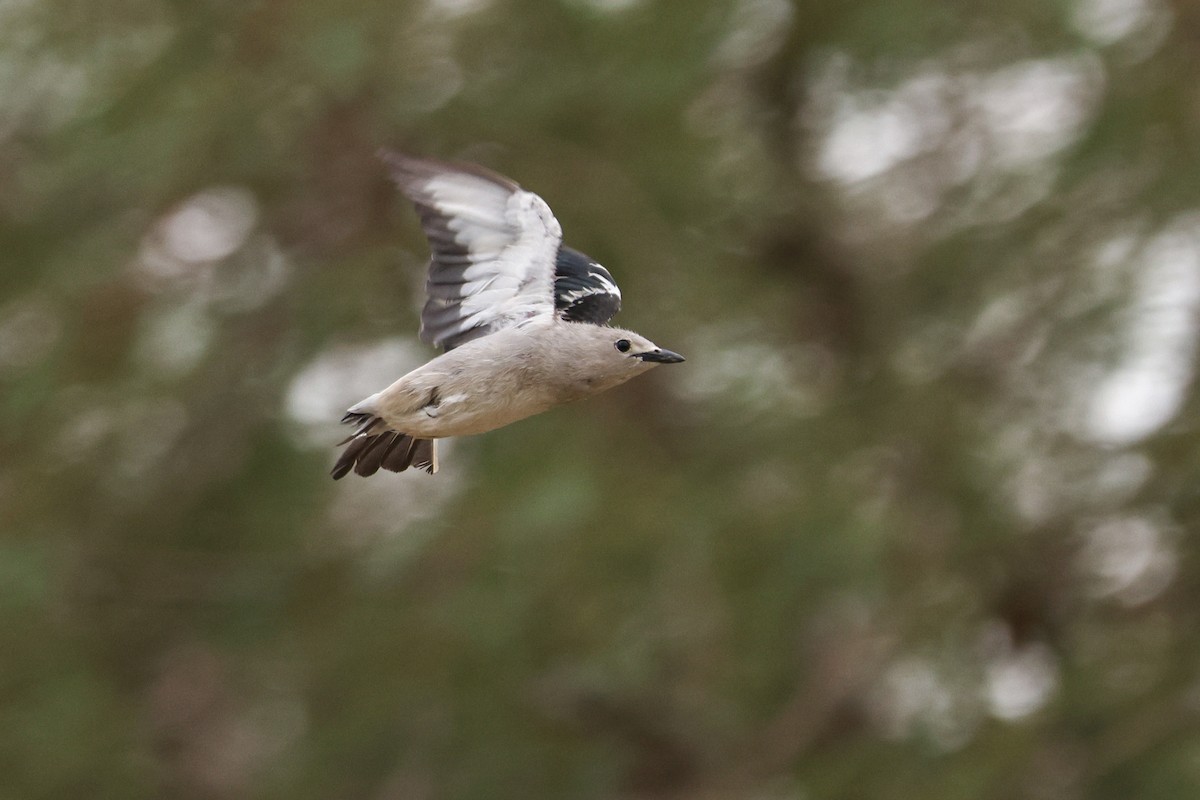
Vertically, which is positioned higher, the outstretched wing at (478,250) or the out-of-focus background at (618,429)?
the out-of-focus background at (618,429)

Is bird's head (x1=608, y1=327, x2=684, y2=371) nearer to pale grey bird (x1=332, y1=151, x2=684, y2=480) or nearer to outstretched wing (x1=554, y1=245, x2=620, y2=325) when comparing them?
pale grey bird (x1=332, y1=151, x2=684, y2=480)

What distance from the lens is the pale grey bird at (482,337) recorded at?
3.32m

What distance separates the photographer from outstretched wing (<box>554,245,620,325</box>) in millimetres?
3957

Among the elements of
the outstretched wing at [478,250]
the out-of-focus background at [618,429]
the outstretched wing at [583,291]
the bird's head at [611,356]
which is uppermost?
the out-of-focus background at [618,429]

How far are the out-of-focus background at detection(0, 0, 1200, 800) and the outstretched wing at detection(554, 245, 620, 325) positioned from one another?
3.04 m

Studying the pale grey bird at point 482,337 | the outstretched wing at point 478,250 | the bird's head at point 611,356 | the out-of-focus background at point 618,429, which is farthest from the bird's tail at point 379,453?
the out-of-focus background at point 618,429

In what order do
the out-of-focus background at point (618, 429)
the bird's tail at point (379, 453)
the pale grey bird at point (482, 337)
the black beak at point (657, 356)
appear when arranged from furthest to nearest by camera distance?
the out-of-focus background at point (618, 429) < the bird's tail at point (379, 453) < the black beak at point (657, 356) < the pale grey bird at point (482, 337)

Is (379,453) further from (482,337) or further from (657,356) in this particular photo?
(657,356)

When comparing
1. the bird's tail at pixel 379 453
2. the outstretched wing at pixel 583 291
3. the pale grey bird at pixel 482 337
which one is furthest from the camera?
the outstretched wing at pixel 583 291

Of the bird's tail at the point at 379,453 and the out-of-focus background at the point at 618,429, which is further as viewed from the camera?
the out-of-focus background at the point at 618,429

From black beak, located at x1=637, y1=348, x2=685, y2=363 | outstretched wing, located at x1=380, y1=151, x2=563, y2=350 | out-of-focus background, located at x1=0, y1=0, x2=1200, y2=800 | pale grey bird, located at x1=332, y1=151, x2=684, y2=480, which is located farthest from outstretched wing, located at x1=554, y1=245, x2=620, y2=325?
out-of-focus background, located at x1=0, y1=0, x2=1200, y2=800

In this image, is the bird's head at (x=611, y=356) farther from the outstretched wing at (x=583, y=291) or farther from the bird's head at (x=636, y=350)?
the outstretched wing at (x=583, y=291)

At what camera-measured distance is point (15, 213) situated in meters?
Result: 7.44

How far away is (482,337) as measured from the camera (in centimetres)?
358
